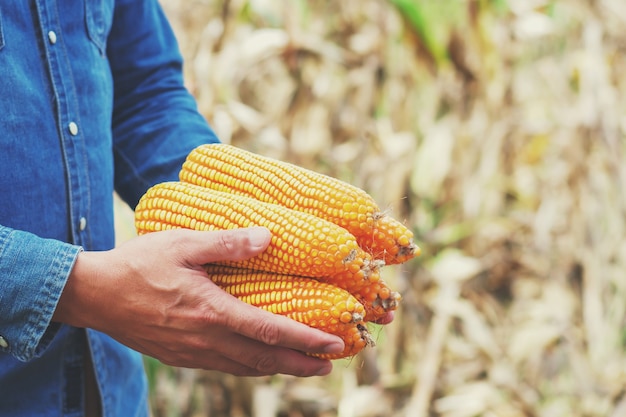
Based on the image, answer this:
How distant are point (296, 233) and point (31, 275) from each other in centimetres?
34

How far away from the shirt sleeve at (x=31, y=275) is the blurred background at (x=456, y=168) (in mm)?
1446

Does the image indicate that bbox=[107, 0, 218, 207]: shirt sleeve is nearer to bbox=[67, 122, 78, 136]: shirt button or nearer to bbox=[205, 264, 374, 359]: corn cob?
bbox=[67, 122, 78, 136]: shirt button

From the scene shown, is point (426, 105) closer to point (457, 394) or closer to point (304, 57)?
point (304, 57)

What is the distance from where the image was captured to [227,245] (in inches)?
34.4

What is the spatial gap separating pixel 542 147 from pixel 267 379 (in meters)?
1.63

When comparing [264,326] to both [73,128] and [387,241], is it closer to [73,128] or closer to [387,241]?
[387,241]

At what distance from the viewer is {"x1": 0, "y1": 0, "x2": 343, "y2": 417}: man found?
884 mm

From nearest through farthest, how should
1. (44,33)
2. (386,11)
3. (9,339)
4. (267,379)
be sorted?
(9,339)
(44,33)
(267,379)
(386,11)

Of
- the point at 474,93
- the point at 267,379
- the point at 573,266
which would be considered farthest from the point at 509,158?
the point at 267,379

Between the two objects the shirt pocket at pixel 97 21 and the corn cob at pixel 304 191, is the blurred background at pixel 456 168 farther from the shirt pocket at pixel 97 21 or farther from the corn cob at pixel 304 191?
the corn cob at pixel 304 191

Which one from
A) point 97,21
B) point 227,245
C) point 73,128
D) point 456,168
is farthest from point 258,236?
point 456,168

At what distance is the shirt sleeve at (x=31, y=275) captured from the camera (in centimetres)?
87

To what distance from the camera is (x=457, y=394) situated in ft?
8.06

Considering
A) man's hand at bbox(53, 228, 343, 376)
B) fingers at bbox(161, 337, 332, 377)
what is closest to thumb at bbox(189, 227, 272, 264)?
man's hand at bbox(53, 228, 343, 376)
